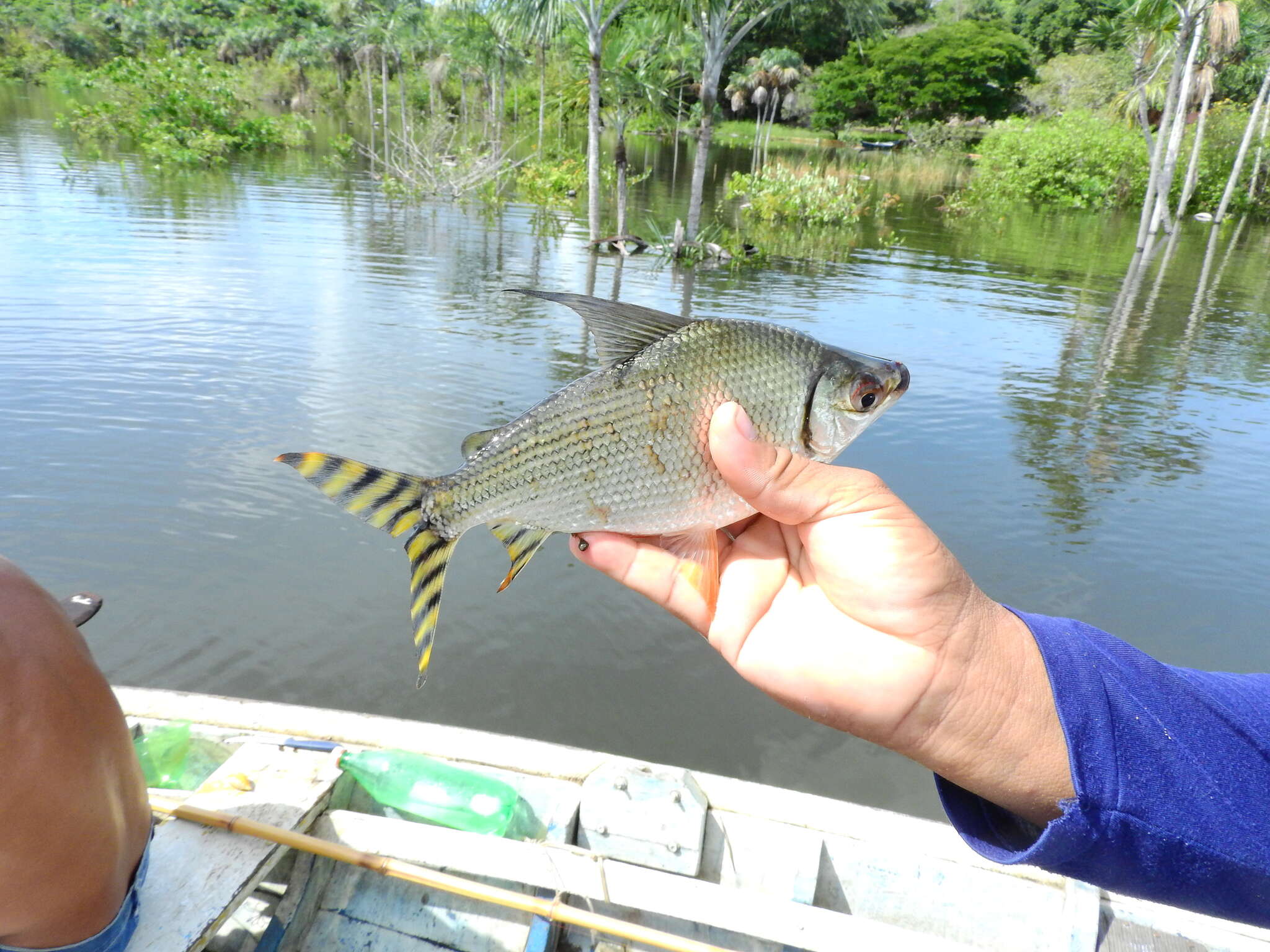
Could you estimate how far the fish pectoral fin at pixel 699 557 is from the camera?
2.25m

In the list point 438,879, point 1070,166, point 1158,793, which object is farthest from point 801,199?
point 1158,793

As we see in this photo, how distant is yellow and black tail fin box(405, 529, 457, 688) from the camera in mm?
2197

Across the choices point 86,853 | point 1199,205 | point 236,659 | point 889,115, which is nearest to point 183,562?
point 236,659

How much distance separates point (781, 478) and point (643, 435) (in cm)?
42

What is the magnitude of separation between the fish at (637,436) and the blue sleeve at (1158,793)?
0.89 meters

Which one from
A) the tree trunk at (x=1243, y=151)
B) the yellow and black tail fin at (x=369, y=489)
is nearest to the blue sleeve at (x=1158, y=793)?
the yellow and black tail fin at (x=369, y=489)

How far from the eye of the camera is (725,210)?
31.4m

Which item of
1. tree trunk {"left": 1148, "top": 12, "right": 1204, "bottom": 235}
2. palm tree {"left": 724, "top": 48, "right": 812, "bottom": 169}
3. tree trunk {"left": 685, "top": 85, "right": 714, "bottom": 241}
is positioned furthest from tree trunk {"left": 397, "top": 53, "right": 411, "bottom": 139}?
palm tree {"left": 724, "top": 48, "right": 812, "bottom": 169}

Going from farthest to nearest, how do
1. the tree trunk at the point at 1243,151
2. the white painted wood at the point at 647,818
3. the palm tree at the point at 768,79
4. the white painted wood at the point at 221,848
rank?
the palm tree at the point at 768,79 → the tree trunk at the point at 1243,151 → the white painted wood at the point at 647,818 → the white painted wood at the point at 221,848

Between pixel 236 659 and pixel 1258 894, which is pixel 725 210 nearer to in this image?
pixel 236 659

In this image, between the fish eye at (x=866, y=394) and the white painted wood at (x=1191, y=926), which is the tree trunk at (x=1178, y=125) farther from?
the fish eye at (x=866, y=394)

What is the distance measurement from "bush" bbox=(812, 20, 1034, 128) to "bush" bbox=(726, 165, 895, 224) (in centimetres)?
4562

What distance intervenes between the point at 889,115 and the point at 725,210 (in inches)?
1880

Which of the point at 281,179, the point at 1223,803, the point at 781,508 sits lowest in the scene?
the point at 1223,803
